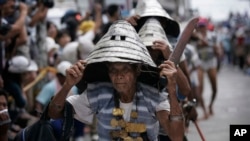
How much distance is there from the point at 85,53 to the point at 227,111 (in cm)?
451

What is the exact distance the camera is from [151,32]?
4363mm

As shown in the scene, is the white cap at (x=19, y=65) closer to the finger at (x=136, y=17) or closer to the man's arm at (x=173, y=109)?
the finger at (x=136, y=17)

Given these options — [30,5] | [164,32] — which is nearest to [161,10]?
[164,32]

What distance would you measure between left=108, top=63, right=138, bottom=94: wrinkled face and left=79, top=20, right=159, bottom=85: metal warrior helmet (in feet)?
0.27

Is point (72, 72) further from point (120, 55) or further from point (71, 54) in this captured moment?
point (71, 54)

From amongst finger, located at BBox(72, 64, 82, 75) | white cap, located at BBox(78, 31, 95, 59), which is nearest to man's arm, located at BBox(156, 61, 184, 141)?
finger, located at BBox(72, 64, 82, 75)

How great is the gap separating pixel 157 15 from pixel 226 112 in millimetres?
6849

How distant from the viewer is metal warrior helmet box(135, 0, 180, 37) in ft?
15.2

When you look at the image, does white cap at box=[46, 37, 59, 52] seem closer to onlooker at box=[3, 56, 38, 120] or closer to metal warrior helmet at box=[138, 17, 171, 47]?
onlooker at box=[3, 56, 38, 120]

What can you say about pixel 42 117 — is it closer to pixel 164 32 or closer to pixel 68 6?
pixel 164 32

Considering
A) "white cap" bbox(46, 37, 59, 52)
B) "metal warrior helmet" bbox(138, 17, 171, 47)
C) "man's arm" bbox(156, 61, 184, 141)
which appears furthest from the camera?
"white cap" bbox(46, 37, 59, 52)

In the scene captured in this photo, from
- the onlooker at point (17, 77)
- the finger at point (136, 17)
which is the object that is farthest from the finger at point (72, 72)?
the onlooker at point (17, 77)

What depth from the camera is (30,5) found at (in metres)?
8.47

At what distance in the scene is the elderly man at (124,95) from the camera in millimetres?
3508
